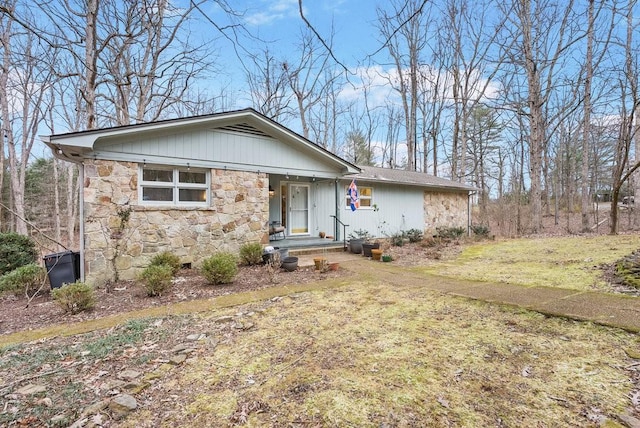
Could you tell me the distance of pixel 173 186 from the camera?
23.0 ft

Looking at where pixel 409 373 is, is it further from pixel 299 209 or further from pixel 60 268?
pixel 299 209

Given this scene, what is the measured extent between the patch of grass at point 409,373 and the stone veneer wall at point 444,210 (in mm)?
9956

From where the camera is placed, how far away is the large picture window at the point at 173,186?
22.1 feet

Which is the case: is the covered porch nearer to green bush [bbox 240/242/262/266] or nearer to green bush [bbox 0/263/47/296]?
green bush [bbox 240/242/262/266]

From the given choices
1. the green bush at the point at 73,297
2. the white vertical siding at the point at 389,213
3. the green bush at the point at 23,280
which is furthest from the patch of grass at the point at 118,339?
the white vertical siding at the point at 389,213

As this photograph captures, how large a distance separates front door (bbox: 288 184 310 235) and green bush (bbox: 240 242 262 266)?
3171 mm

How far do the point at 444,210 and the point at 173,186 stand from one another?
1184 centimetres

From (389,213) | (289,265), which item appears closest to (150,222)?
(289,265)

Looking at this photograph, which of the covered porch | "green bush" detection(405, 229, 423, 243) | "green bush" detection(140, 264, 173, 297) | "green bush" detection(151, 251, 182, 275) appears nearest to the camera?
"green bush" detection(140, 264, 173, 297)

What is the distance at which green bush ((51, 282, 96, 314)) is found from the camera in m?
4.21

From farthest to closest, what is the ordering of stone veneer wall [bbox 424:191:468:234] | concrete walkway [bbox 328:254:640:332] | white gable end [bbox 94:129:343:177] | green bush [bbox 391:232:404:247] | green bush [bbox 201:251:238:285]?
stone veneer wall [bbox 424:191:468:234] < green bush [bbox 391:232:404:247] < white gable end [bbox 94:129:343:177] < green bush [bbox 201:251:238:285] < concrete walkway [bbox 328:254:640:332]

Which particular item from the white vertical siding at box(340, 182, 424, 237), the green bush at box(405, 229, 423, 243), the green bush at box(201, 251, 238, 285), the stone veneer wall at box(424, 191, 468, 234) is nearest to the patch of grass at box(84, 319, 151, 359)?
the green bush at box(201, 251, 238, 285)

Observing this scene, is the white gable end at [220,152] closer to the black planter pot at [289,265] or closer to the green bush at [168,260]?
the green bush at [168,260]

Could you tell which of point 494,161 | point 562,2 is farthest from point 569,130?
point 562,2
